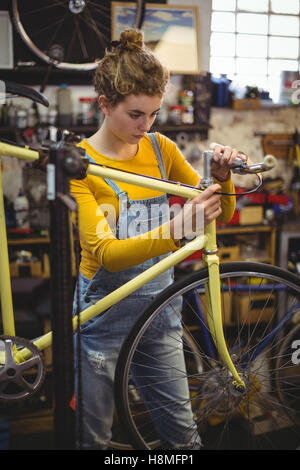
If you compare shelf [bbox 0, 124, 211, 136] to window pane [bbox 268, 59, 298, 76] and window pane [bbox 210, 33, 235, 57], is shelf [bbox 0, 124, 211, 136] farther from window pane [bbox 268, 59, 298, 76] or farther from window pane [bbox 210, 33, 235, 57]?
window pane [bbox 268, 59, 298, 76]

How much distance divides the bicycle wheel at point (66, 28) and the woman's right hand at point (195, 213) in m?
1.93

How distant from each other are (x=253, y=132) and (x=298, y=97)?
1.59ft

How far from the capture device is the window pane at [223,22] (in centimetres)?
360

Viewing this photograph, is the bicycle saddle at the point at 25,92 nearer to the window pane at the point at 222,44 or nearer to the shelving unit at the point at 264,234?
the shelving unit at the point at 264,234

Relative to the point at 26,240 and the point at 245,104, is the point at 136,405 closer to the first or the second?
the point at 26,240

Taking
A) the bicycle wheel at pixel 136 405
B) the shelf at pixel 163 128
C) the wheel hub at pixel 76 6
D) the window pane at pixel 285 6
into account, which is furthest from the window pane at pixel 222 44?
the bicycle wheel at pixel 136 405

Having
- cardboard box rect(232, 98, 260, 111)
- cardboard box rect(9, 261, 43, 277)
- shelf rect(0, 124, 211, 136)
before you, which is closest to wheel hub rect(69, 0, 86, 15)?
shelf rect(0, 124, 211, 136)

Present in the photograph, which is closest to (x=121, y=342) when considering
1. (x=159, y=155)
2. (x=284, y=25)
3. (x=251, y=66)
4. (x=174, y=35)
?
(x=159, y=155)

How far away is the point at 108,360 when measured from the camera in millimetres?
1302

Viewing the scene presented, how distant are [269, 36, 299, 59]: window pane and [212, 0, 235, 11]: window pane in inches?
17.8

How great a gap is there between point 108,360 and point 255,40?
3337mm

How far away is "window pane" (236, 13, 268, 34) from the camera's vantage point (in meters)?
3.66

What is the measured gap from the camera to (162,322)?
1.33 metres

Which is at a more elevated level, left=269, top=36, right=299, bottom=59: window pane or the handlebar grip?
left=269, top=36, right=299, bottom=59: window pane
